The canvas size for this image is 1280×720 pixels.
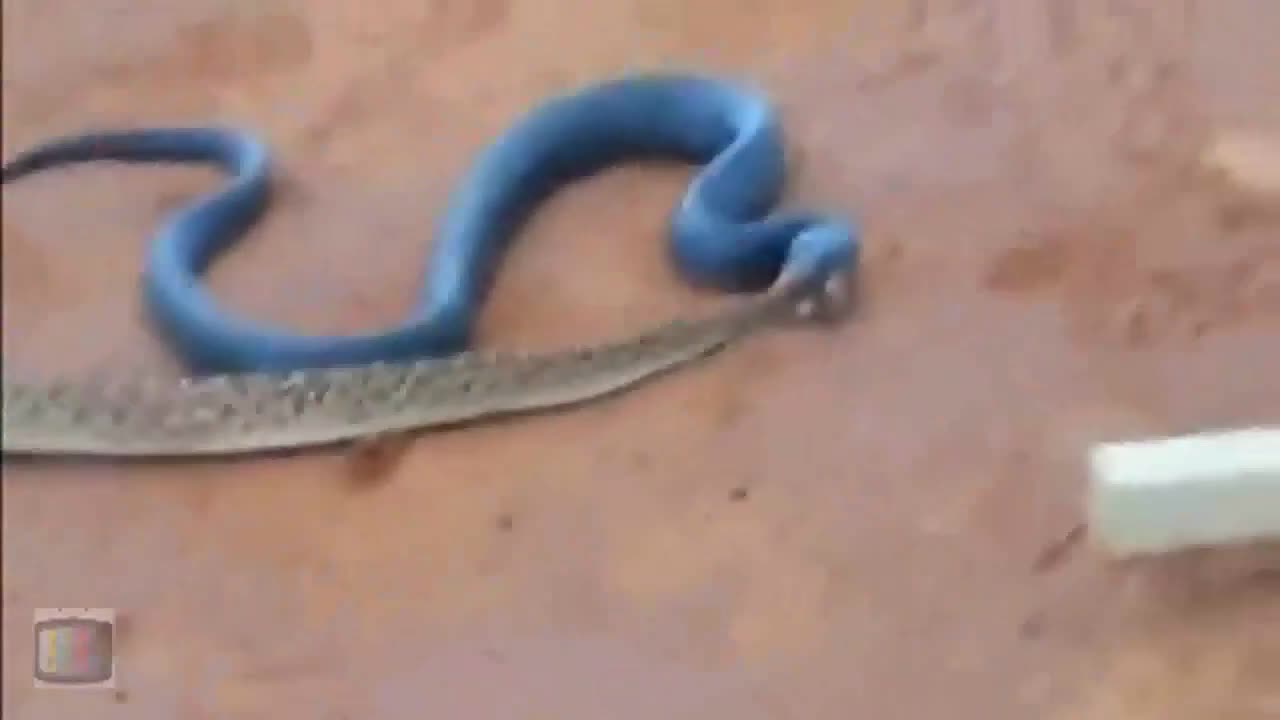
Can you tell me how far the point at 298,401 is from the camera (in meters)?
1.18

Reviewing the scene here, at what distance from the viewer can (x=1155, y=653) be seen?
3.27 ft

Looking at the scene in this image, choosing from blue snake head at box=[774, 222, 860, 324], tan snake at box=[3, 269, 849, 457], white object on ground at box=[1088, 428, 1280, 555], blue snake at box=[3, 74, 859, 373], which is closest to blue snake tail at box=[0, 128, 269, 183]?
blue snake at box=[3, 74, 859, 373]

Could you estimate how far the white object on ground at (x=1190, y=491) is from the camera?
98cm

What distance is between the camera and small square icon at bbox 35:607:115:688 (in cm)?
102

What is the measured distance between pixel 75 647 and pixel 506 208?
472 millimetres

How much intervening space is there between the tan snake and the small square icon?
0.13 meters

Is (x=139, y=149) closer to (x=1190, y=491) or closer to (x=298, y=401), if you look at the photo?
(x=298, y=401)

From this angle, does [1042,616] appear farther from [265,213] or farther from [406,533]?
[265,213]

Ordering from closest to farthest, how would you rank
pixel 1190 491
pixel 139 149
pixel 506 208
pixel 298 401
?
1. pixel 1190 491
2. pixel 298 401
3. pixel 506 208
4. pixel 139 149

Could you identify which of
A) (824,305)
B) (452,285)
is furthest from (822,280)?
(452,285)

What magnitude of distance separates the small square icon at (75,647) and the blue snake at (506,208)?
21cm

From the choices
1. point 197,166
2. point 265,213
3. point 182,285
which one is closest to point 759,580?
point 182,285

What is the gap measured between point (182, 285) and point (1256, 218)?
2.30 feet

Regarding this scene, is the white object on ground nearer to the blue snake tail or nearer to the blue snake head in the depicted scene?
the blue snake head
